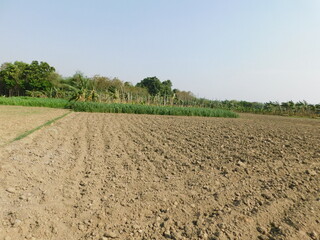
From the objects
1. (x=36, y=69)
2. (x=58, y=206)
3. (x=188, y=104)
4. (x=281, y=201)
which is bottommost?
(x=58, y=206)

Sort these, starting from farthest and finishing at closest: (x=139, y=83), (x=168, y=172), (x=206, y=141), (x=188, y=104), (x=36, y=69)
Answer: (x=139, y=83) < (x=36, y=69) < (x=188, y=104) < (x=206, y=141) < (x=168, y=172)

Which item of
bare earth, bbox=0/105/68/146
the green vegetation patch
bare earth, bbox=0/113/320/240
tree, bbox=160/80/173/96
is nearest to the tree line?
the green vegetation patch

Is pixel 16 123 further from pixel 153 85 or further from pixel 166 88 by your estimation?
pixel 153 85

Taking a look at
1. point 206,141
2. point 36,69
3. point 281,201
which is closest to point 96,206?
point 281,201

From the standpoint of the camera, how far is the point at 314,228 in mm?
2027

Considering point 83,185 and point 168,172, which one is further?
point 168,172

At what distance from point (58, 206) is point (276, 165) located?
3.62 meters

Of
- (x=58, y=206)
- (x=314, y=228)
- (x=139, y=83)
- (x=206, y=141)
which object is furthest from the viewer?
(x=139, y=83)

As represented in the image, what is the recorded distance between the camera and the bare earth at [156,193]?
1.98m

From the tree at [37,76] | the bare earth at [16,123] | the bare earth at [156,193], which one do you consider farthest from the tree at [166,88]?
the bare earth at [156,193]

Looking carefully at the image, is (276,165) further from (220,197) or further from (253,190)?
(220,197)

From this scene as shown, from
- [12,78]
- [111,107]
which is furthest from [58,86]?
[111,107]

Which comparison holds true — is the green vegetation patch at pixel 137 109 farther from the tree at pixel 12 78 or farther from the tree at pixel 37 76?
the tree at pixel 12 78

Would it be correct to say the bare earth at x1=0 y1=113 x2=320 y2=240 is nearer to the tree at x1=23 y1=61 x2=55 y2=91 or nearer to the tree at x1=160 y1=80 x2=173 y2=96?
the tree at x1=23 y1=61 x2=55 y2=91
